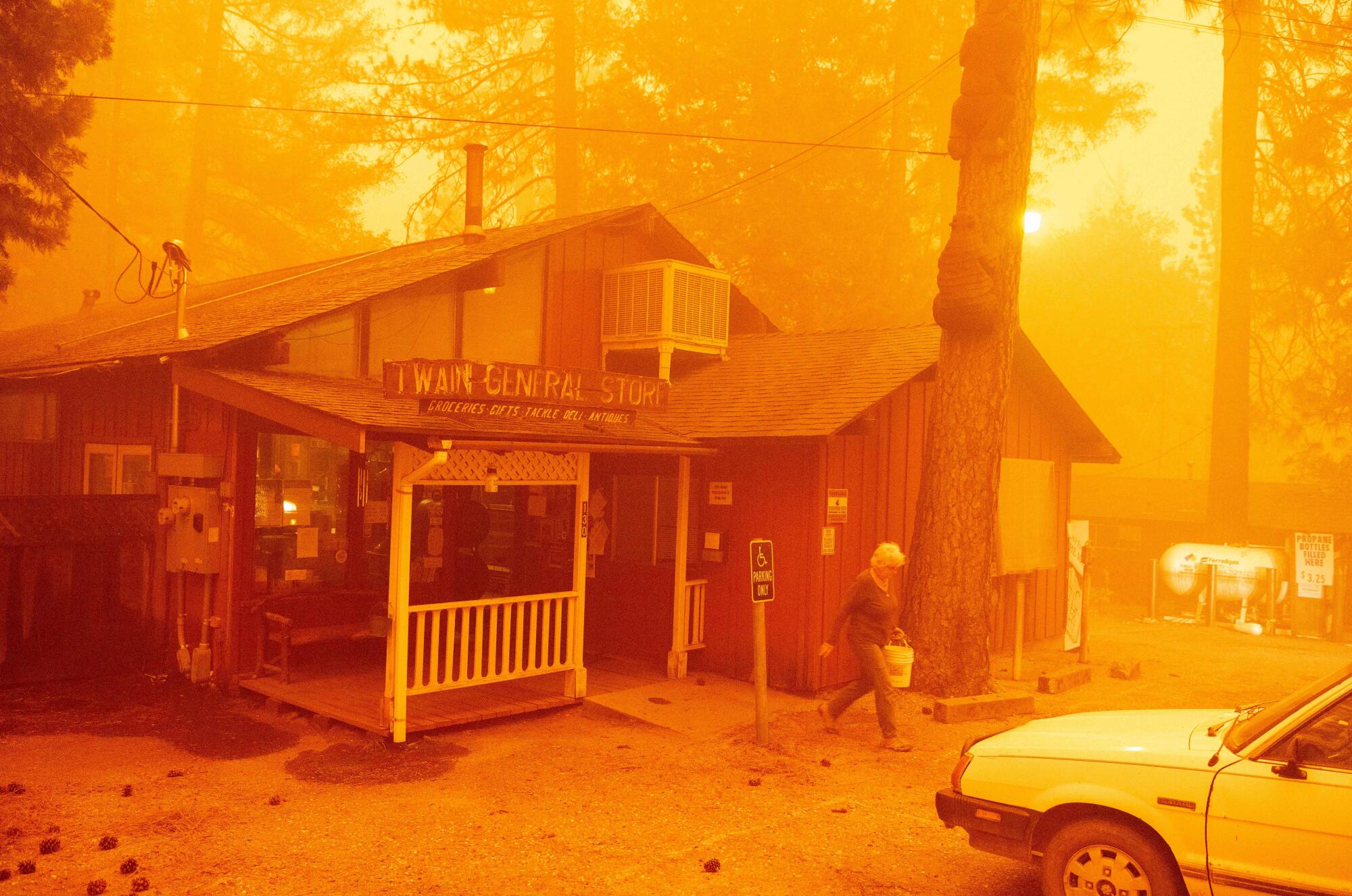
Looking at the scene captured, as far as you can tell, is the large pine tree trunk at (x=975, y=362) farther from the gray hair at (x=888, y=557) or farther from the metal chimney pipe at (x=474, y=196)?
the metal chimney pipe at (x=474, y=196)

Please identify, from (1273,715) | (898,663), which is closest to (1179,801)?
(1273,715)

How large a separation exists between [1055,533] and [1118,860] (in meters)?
10.2

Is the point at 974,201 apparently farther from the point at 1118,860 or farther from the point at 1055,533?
the point at 1118,860

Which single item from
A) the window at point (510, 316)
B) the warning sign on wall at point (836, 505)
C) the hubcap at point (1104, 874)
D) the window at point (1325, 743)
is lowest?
the hubcap at point (1104, 874)

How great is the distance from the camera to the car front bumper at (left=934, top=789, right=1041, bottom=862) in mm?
5523

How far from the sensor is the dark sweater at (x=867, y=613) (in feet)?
30.2

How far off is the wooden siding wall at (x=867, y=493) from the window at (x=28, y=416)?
32.7ft

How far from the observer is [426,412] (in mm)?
8750

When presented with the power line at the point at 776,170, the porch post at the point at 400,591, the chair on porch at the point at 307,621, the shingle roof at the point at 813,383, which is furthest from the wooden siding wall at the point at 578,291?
the power line at the point at 776,170

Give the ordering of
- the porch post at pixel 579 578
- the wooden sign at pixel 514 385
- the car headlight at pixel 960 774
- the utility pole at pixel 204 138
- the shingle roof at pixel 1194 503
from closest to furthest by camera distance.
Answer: the car headlight at pixel 960 774, the wooden sign at pixel 514 385, the porch post at pixel 579 578, the shingle roof at pixel 1194 503, the utility pole at pixel 204 138

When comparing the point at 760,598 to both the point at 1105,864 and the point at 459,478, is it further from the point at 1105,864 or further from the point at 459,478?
the point at 1105,864

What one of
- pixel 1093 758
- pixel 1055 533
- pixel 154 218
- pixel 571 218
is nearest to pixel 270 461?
pixel 571 218

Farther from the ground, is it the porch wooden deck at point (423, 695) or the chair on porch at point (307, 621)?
the chair on porch at point (307, 621)

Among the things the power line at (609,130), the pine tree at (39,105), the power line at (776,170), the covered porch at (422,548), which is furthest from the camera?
the power line at (776,170)
